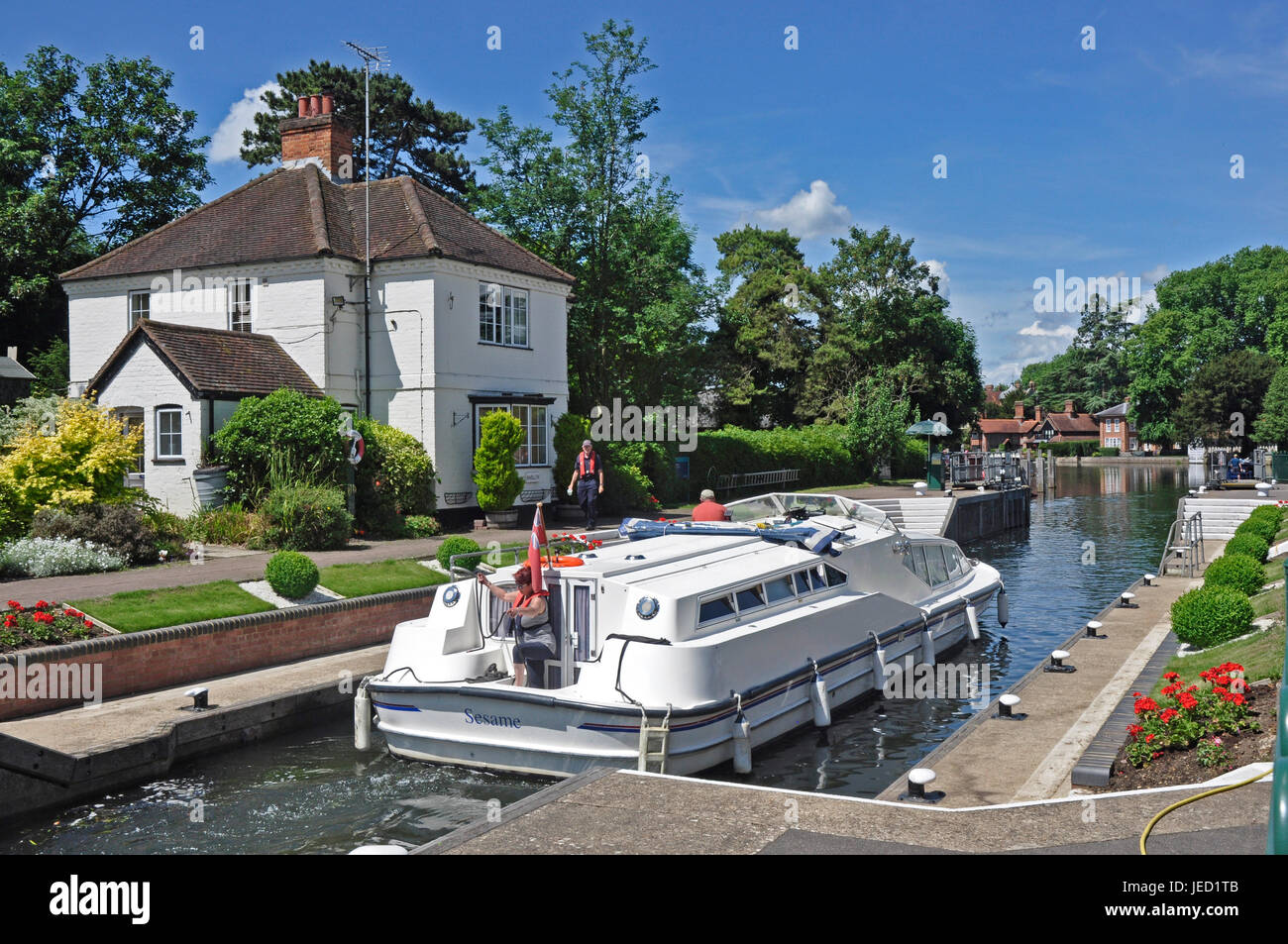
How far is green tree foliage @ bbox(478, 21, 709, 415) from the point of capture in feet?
110

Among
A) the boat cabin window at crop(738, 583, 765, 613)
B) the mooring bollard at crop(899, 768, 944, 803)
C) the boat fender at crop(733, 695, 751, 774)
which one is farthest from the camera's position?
the boat cabin window at crop(738, 583, 765, 613)

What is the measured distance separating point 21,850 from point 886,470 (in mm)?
48711

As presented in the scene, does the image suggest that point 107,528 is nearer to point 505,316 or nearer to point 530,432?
point 530,432

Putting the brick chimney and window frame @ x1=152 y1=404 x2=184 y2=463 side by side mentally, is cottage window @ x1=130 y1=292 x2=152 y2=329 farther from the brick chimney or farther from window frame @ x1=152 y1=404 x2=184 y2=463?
window frame @ x1=152 y1=404 x2=184 y2=463

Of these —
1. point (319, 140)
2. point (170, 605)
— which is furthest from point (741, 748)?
point (319, 140)

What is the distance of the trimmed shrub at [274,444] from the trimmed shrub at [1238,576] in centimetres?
1656

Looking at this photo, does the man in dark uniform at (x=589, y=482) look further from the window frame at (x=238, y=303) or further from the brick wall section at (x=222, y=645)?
the window frame at (x=238, y=303)

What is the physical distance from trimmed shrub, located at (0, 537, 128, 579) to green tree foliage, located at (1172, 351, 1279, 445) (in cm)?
7572

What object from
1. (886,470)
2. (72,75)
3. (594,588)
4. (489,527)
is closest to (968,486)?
(886,470)

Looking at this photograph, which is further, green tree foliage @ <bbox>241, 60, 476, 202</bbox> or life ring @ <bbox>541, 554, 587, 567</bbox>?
green tree foliage @ <bbox>241, 60, 476, 202</bbox>

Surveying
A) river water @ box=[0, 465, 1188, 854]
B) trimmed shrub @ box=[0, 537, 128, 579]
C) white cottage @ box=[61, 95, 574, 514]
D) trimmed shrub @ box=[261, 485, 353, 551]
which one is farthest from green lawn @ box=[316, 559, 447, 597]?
white cottage @ box=[61, 95, 574, 514]

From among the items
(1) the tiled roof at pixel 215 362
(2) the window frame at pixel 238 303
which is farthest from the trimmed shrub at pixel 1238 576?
(2) the window frame at pixel 238 303

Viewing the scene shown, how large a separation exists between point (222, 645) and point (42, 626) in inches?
89.8

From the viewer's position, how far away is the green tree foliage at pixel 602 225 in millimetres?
33562
